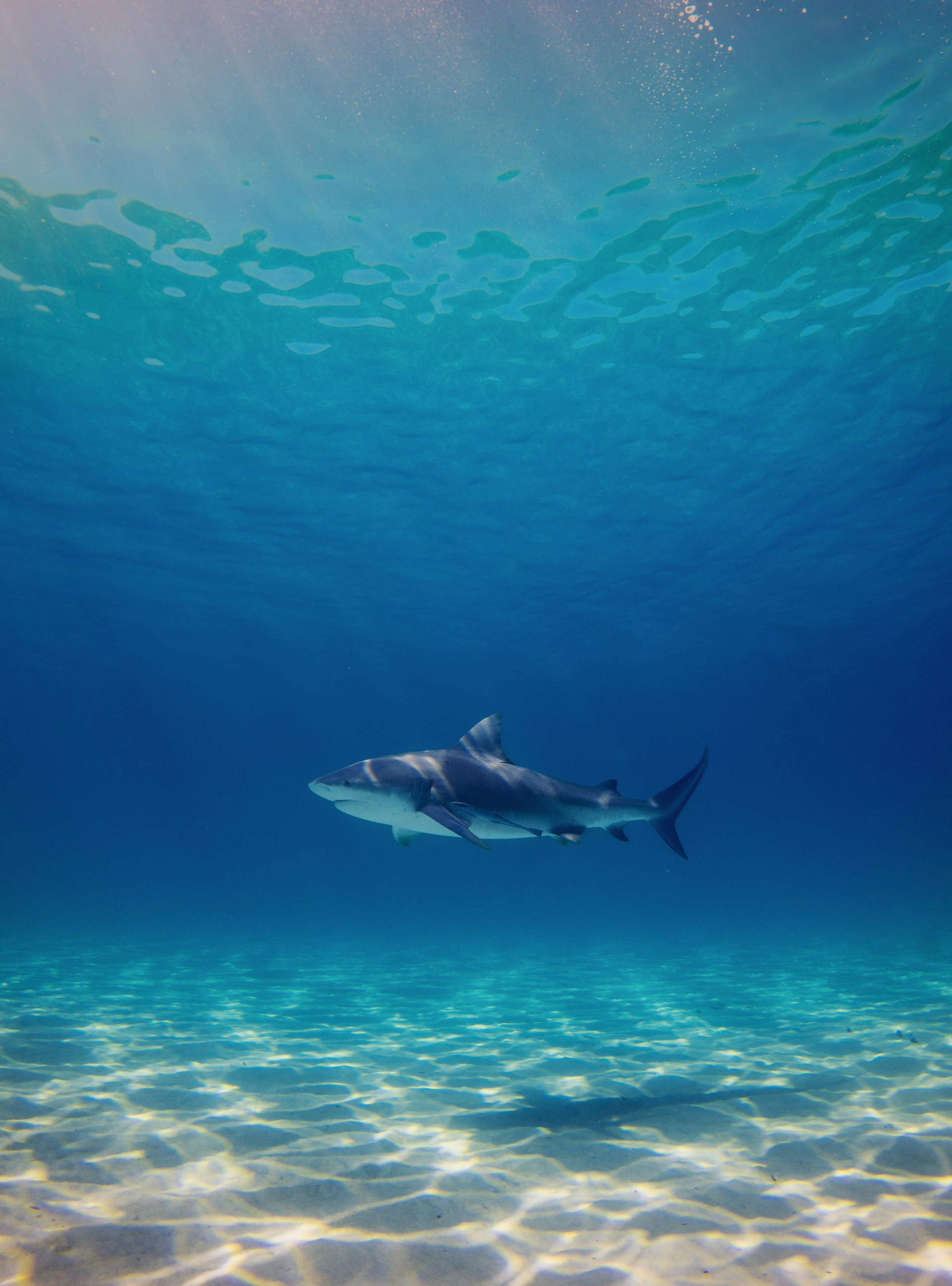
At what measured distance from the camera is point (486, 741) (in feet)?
22.3

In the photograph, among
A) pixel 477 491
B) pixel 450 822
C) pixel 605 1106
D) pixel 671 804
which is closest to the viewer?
pixel 450 822

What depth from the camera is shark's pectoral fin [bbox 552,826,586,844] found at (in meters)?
6.25

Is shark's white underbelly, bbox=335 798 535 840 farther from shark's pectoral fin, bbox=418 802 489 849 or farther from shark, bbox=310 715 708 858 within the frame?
shark's pectoral fin, bbox=418 802 489 849

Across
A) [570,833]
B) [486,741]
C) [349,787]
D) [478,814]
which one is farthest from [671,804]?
[349,787]

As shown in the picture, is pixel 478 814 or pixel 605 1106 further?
pixel 605 1106

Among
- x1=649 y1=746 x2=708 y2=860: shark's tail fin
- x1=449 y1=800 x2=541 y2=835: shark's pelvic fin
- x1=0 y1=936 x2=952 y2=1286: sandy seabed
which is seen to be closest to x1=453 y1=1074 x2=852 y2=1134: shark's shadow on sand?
x1=0 y1=936 x2=952 y2=1286: sandy seabed

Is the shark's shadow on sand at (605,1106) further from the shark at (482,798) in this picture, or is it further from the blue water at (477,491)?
the shark at (482,798)

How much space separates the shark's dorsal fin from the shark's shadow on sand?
10.6 feet

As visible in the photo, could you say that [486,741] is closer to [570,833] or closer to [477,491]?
[570,833]

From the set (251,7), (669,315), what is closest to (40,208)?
(251,7)

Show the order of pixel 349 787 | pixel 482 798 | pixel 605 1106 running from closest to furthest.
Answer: pixel 349 787
pixel 482 798
pixel 605 1106

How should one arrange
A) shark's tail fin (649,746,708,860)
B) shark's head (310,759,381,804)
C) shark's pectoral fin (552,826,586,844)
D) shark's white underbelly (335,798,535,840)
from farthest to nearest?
shark's tail fin (649,746,708,860) < shark's pectoral fin (552,826,586,844) < shark's white underbelly (335,798,535,840) < shark's head (310,759,381,804)

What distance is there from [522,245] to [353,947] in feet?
79.0

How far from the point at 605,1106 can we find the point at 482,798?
339 centimetres
